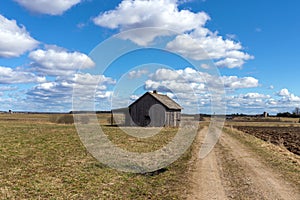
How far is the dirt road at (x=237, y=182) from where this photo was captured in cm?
1098

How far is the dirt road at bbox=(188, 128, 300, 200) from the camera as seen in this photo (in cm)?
1098

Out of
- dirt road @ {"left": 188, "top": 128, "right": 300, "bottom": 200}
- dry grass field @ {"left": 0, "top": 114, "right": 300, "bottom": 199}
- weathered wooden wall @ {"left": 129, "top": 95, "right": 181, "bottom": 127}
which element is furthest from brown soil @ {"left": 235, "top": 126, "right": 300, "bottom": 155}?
weathered wooden wall @ {"left": 129, "top": 95, "right": 181, "bottom": 127}

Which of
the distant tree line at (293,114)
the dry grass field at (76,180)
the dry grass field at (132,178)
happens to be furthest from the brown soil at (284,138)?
the distant tree line at (293,114)

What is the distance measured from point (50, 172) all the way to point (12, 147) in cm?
872

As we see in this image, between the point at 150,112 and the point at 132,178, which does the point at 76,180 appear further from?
the point at 150,112

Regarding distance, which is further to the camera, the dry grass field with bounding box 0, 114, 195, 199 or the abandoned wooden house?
the abandoned wooden house

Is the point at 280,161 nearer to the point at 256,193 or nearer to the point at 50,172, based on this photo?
the point at 256,193

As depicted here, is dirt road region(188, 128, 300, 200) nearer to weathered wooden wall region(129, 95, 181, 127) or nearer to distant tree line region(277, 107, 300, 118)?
weathered wooden wall region(129, 95, 181, 127)

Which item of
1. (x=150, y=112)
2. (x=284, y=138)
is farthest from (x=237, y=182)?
(x=150, y=112)

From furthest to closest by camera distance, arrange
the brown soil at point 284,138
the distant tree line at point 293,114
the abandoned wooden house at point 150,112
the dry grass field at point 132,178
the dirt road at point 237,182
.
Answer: the distant tree line at point 293,114, the abandoned wooden house at point 150,112, the brown soil at point 284,138, the dirt road at point 237,182, the dry grass field at point 132,178

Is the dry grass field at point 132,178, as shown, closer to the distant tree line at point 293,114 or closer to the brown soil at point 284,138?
the brown soil at point 284,138

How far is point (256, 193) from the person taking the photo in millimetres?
11281

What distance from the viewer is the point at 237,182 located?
13.1 metres

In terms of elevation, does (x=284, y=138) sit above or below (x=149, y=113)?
below
